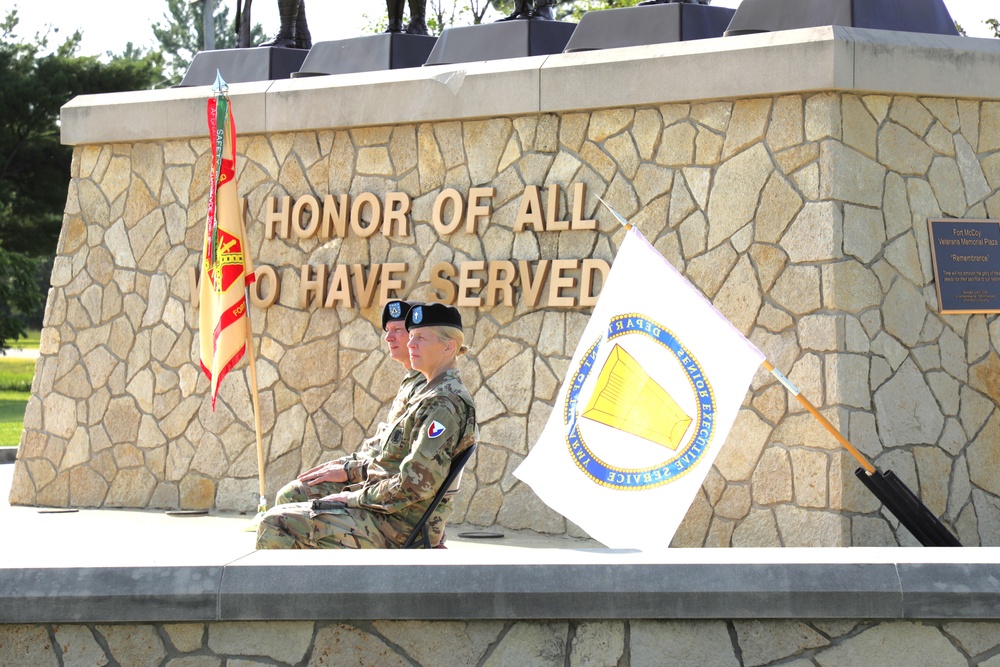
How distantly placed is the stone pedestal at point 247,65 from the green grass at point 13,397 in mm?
5785

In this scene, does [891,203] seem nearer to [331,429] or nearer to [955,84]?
[955,84]

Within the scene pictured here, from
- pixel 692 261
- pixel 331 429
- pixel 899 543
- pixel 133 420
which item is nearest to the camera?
pixel 899 543

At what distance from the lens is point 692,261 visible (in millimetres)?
7906

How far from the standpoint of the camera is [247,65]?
413 inches

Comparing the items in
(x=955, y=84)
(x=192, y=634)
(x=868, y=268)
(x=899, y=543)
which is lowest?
(x=899, y=543)

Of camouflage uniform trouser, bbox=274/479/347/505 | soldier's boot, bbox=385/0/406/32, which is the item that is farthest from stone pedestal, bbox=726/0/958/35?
camouflage uniform trouser, bbox=274/479/347/505

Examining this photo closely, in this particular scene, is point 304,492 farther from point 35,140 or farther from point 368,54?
point 35,140

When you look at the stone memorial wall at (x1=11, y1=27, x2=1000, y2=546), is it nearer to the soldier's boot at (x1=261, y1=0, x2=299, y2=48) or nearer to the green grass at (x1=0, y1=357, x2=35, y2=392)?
the soldier's boot at (x1=261, y1=0, x2=299, y2=48)

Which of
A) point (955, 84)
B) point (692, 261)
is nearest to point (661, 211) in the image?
point (692, 261)

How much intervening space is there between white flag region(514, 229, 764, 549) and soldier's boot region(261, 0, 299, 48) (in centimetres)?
565

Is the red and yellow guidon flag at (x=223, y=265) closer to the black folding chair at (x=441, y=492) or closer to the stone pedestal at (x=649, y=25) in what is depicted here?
the stone pedestal at (x=649, y=25)

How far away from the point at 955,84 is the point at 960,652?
4.38 metres

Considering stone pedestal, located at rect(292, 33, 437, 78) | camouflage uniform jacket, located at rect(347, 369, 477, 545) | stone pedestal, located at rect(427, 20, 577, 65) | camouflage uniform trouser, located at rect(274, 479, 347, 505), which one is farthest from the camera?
stone pedestal, located at rect(292, 33, 437, 78)

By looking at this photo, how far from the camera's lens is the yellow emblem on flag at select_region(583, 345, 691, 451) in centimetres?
563
